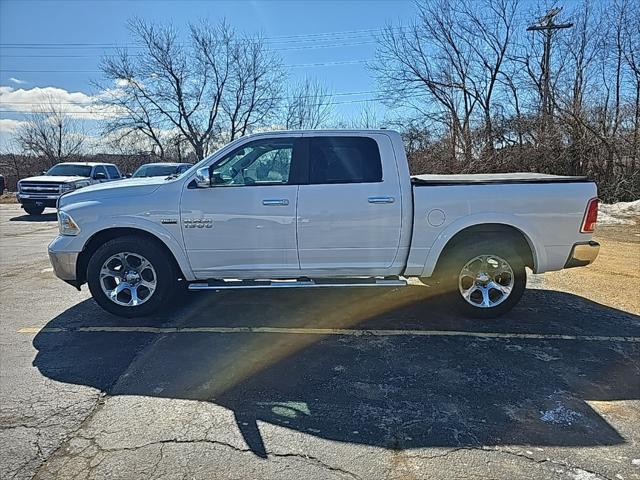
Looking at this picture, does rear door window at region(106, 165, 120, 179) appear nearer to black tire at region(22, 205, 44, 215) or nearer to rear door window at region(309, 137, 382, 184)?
black tire at region(22, 205, 44, 215)

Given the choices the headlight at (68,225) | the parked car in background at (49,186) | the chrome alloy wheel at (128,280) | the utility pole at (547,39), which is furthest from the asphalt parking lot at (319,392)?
the utility pole at (547,39)

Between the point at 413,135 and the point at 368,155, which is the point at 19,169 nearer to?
the point at 413,135

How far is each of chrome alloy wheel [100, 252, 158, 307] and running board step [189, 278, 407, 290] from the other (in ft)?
1.69

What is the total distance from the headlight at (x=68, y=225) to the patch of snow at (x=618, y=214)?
44.8 feet

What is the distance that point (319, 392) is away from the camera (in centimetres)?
340

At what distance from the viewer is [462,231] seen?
4.75 m

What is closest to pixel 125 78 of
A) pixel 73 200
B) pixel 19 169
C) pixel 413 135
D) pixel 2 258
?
pixel 19 169

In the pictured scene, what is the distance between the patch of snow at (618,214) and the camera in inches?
513

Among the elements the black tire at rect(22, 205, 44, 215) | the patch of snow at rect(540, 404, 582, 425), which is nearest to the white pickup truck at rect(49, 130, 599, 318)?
the patch of snow at rect(540, 404, 582, 425)

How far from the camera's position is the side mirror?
4.67 m

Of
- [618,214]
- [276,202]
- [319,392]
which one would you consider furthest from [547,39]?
[319,392]

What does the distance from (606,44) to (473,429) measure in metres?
22.2

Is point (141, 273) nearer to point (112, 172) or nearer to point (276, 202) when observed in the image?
point (276, 202)

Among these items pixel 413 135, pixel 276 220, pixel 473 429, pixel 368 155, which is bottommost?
pixel 473 429
